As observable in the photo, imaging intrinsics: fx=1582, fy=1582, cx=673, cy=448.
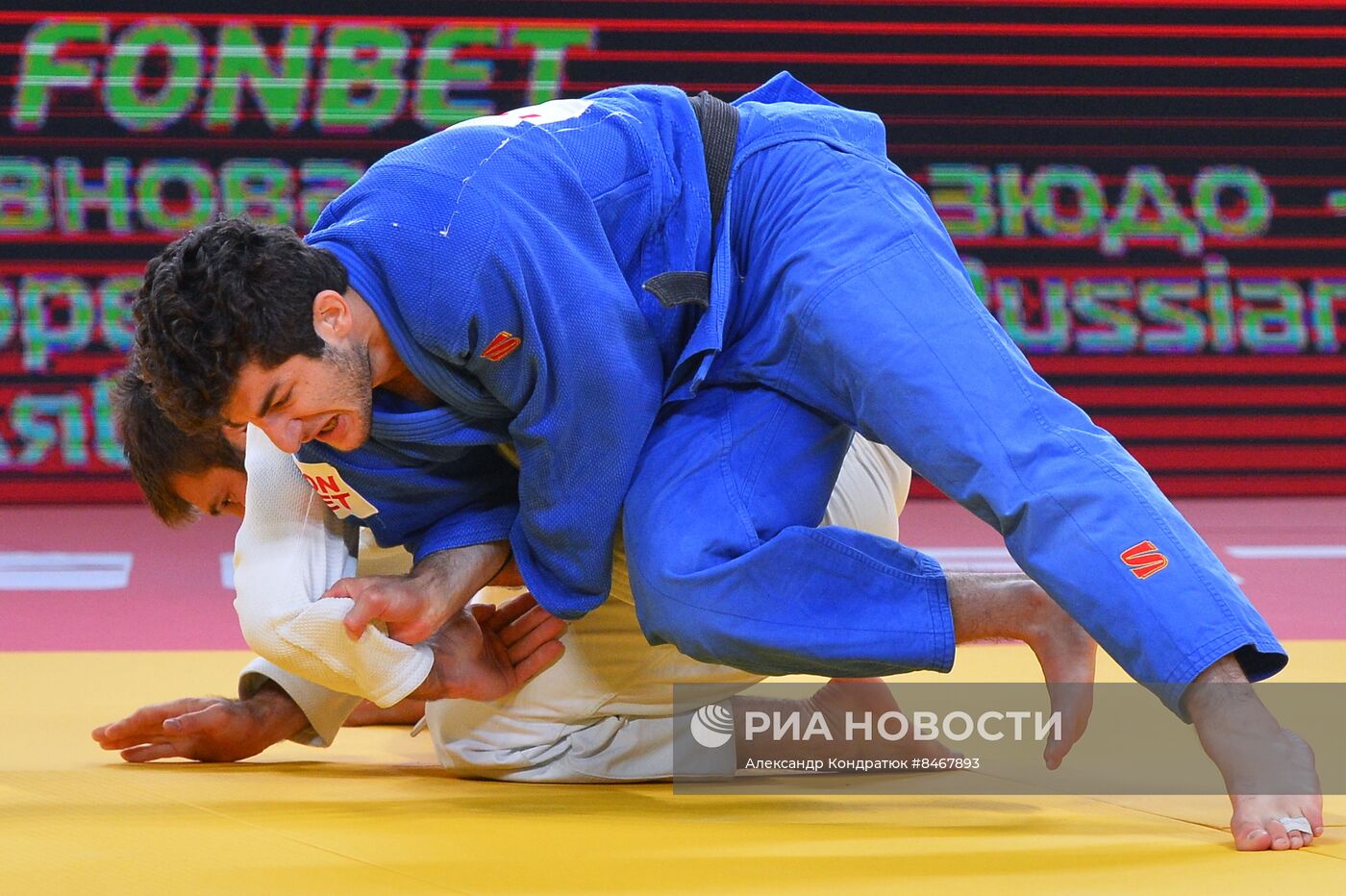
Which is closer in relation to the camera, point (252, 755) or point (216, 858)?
point (216, 858)

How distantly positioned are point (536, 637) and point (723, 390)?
42 cm

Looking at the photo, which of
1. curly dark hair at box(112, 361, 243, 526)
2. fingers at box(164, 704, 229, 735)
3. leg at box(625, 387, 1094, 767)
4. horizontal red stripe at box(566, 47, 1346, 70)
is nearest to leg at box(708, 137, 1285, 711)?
leg at box(625, 387, 1094, 767)

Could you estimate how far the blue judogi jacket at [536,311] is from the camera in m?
1.87

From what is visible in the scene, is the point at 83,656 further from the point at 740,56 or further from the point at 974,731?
the point at 740,56

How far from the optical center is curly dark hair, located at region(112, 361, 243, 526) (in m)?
2.20

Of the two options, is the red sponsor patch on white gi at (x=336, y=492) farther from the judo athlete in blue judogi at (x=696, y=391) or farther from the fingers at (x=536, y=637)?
the fingers at (x=536, y=637)

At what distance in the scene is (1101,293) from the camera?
569 cm

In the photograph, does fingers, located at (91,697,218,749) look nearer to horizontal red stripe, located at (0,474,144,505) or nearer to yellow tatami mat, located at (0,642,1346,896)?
yellow tatami mat, located at (0,642,1346,896)

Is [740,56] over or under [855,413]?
over

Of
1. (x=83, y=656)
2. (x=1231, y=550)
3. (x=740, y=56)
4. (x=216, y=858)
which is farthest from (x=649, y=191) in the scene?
(x=740, y=56)

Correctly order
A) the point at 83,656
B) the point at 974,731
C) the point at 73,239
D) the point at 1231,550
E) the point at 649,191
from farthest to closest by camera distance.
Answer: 1. the point at 73,239
2. the point at 1231,550
3. the point at 83,656
4. the point at 974,731
5. the point at 649,191

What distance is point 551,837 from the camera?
1.69 metres

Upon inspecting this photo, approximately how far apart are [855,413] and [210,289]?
2.53ft

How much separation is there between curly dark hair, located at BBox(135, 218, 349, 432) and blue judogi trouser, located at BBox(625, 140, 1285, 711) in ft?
1.54
